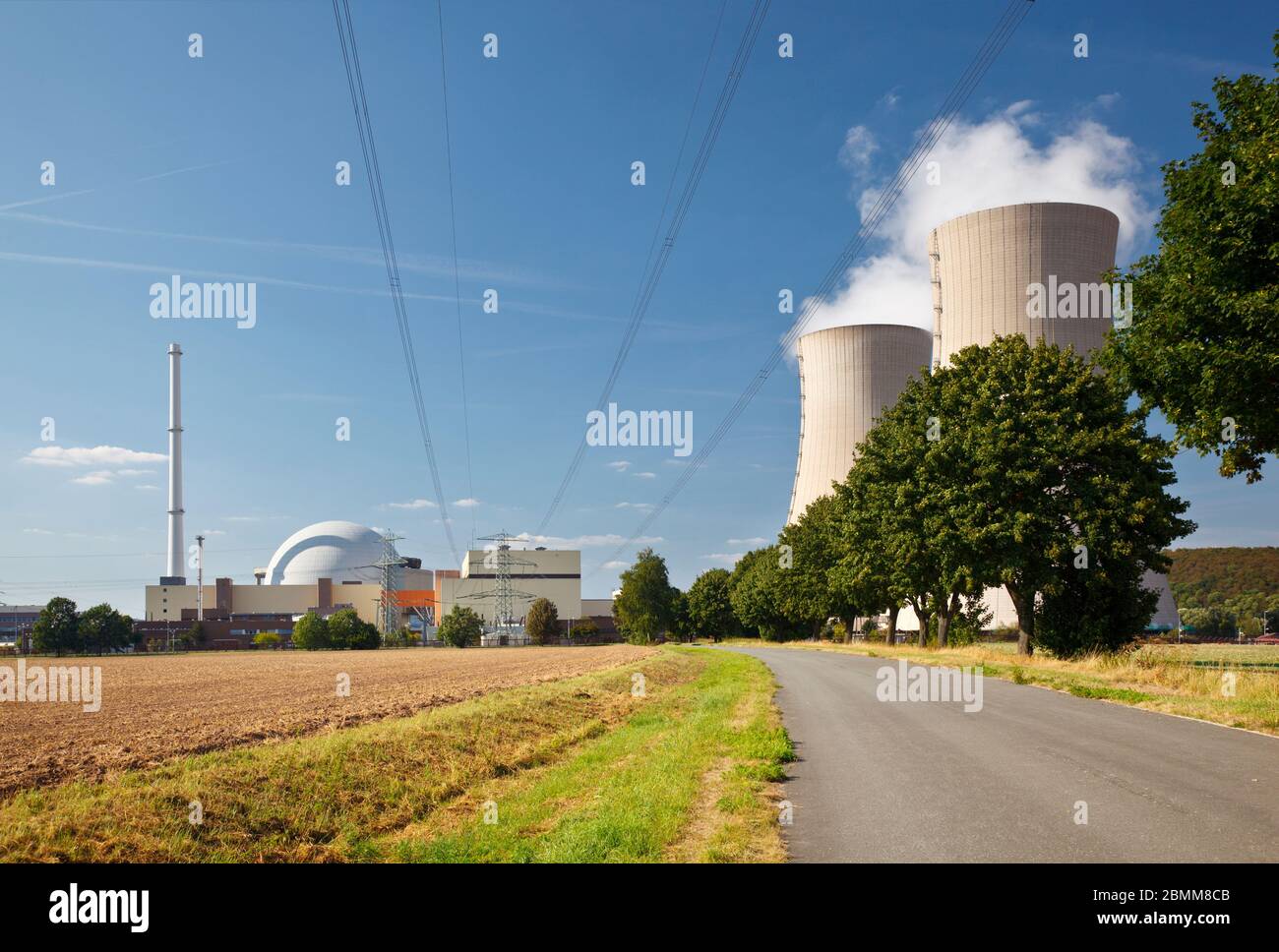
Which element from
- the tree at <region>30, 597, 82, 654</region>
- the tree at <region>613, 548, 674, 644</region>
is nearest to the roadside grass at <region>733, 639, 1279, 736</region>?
the tree at <region>613, 548, 674, 644</region>

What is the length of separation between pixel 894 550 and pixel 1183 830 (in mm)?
35635

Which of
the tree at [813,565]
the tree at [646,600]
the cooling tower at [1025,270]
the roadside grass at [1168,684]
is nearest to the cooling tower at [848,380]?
the tree at [813,565]

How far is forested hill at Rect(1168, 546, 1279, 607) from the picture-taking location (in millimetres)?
154500

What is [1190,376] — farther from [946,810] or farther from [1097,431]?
[946,810]

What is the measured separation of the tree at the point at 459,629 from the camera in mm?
128750

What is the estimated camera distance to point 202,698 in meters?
31.0

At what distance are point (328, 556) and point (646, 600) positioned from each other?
301 feet

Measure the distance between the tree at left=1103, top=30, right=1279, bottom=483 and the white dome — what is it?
586ft

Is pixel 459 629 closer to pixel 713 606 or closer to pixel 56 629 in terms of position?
pixel 713 606

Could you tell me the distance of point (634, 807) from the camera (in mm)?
10211

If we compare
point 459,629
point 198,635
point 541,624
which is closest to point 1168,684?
point 459,629

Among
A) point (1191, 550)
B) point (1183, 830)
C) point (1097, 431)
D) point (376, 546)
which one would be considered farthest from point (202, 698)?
point (1191, 550)

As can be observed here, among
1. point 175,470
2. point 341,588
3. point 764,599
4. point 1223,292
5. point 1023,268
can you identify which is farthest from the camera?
point 341,588

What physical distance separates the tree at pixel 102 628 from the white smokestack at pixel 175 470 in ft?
103
